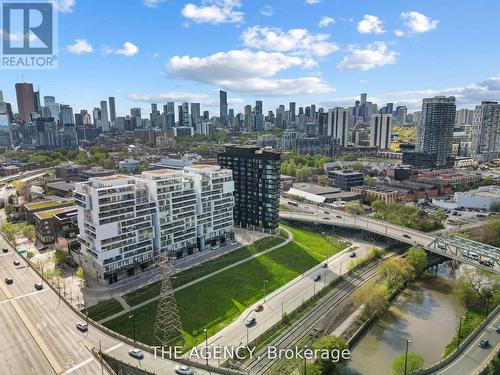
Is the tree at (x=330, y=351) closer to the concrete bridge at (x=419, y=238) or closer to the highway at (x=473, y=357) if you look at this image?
the highway at (x=473, y=357)

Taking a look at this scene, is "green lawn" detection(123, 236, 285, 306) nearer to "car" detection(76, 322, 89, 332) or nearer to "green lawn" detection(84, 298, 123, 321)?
"green lawn" detection(84, 298, 123, 321)

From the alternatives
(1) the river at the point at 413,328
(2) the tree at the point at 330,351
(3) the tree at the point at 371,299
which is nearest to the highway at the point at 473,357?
(1) the river at the point at 413,328

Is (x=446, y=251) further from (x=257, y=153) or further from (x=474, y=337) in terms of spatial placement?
(x=257, y=153)

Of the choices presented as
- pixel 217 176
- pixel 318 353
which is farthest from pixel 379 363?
pixel 217 176

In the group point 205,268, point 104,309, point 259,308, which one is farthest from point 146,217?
point 259,308

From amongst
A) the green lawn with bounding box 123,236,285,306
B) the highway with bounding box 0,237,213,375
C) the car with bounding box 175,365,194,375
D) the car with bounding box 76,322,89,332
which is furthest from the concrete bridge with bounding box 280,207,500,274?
the car with bounding box 76,322,89,332

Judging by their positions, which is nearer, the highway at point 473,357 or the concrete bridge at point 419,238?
the highway at point 473,357
